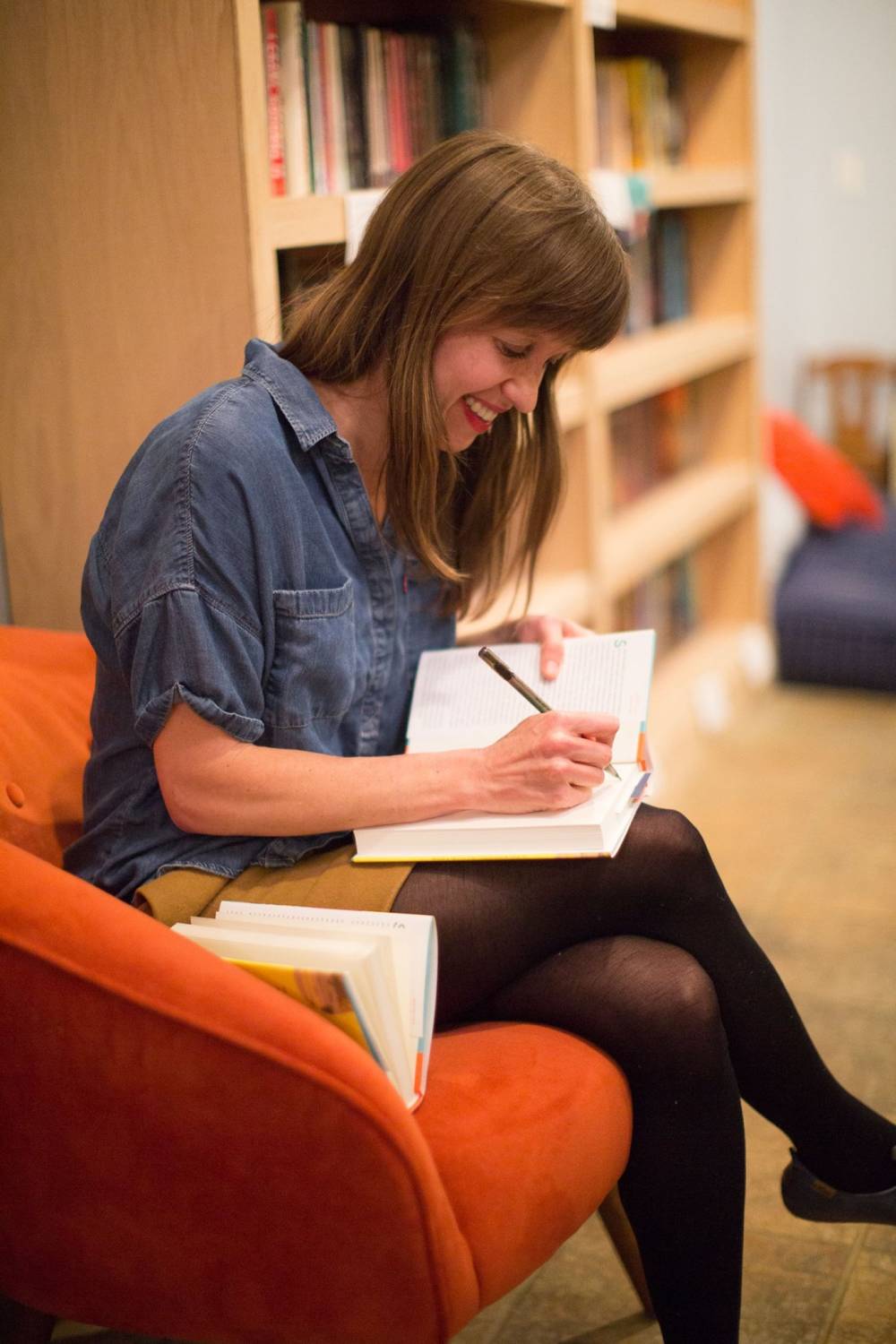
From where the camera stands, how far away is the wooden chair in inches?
175

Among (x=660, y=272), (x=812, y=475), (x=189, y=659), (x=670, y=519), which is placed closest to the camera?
(x=189, y=659)

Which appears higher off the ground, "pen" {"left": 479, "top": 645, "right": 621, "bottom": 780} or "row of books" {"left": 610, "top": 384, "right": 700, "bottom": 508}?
"row of books" {"left": 610, "top": 384, "right": 700, "bottom": 508}

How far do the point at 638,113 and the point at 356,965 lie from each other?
90.4 inches

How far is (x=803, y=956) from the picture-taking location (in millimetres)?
2111

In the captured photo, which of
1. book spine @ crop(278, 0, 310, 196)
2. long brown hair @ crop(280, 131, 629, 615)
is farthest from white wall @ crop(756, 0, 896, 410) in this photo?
long brown hair @ crop(280, 131, 629, 615)

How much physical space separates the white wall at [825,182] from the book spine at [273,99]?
8.41 ft

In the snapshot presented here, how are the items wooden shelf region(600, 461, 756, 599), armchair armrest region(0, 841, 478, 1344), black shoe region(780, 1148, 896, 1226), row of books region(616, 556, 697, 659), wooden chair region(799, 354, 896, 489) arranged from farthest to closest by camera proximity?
wooden chair region(799, 354, 896, 489) → row of books region(616, 556, 697, 659) → wooden shelf region(600, 461, 756, 599) → black shoe region(780, 1148, 896, 1226) → armchair armrest region(0, 841, 478, 1344)

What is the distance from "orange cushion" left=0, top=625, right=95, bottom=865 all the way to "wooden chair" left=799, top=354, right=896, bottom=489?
355 cm

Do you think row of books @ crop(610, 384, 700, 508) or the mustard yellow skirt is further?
row of books @ crop(610, 384, 700, 508)

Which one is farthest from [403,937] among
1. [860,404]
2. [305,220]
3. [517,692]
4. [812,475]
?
[860,404]

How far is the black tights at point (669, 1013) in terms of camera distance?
1.13 meters

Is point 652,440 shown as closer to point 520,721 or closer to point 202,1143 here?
point 520,721

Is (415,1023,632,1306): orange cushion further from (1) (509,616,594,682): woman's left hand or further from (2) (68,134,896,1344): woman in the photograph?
(1) (509,616,594,682): woman's left hand

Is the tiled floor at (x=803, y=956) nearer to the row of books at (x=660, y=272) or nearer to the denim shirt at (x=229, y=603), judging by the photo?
the denim shirt at (x=229, y=603)
